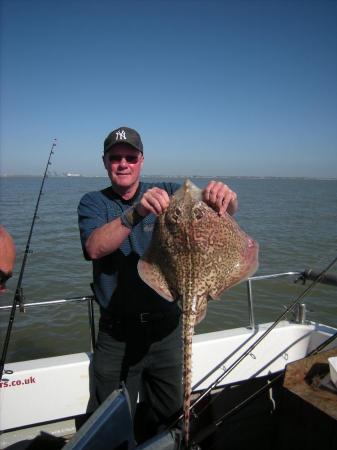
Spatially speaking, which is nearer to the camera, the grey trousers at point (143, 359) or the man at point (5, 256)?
the man at point (5, 256)

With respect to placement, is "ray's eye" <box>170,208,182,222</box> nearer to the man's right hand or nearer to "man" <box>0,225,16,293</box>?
the man's right hand

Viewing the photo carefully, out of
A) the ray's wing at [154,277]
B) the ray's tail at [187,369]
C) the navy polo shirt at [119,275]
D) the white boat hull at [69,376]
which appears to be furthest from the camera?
the white boat hull at [69,376]

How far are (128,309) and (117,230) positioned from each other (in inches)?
32.2

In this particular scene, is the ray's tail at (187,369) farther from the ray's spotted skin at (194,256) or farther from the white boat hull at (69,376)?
the white boat hull at (69,376)

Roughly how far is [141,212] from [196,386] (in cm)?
238

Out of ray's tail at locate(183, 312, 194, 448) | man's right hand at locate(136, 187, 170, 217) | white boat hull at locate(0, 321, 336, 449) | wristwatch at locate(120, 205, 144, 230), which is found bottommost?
white boat hull at locate(0, 321, 336, 449)

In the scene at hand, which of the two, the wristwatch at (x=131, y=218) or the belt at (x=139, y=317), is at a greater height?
the wristwatch at (x=131, y=218)

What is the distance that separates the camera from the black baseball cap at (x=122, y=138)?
10.3 ft

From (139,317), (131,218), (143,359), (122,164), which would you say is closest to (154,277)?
(131,218)

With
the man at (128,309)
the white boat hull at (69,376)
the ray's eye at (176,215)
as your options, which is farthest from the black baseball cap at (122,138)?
the white boat hull at (69,376)

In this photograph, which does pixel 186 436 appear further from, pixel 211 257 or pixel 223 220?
pixel 223 220

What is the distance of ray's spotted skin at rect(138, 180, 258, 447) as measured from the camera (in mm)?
2510

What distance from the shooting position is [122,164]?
3205 millimetres

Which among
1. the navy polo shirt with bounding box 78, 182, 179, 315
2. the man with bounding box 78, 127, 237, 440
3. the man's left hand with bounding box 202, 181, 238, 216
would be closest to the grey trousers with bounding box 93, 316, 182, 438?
the man with bounding box 78, 127, 237, 440
